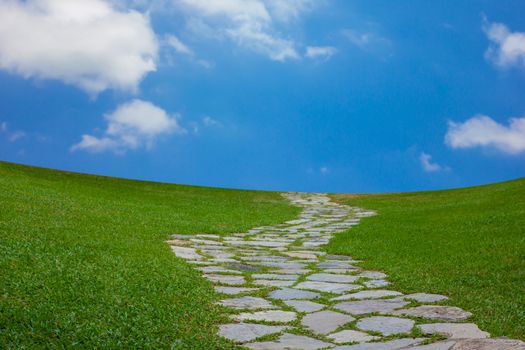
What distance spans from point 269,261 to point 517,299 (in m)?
3.81

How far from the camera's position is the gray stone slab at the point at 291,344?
4656 millimetres

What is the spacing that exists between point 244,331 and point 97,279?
2040mm

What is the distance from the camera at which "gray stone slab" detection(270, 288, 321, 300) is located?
644 centimetres

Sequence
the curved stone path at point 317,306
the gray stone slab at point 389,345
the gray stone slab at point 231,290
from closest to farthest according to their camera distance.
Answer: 1. the gray stone slab at point 389,345
2. the curved stone path at point 317,306
3. the gray stone slab at point 231,290

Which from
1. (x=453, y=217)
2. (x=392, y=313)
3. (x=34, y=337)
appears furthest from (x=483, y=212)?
(x=34, y=337)

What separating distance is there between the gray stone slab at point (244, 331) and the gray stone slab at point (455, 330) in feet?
4.19

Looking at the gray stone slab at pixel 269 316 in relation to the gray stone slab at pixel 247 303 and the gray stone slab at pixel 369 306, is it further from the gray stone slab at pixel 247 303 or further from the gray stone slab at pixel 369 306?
the gray stone slab at pixel 369 306

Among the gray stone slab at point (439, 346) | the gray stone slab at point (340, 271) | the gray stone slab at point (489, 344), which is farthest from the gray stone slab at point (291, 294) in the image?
the gray stone slab at point (489, 344)

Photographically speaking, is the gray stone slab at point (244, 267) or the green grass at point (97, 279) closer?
the green grass at point (97, 279)

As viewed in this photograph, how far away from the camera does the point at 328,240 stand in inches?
468

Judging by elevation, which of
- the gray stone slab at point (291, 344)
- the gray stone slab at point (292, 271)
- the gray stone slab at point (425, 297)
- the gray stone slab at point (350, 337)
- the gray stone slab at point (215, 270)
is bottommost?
the gray stone slab at point (291, 344)

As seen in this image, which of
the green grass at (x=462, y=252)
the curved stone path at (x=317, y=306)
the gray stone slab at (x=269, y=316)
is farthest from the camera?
the green grass at (x=462, y=252)

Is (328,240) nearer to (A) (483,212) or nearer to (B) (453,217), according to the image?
(B) (453,217)

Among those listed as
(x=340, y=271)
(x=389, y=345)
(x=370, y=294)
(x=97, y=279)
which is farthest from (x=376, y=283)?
(x=97, y=279)
